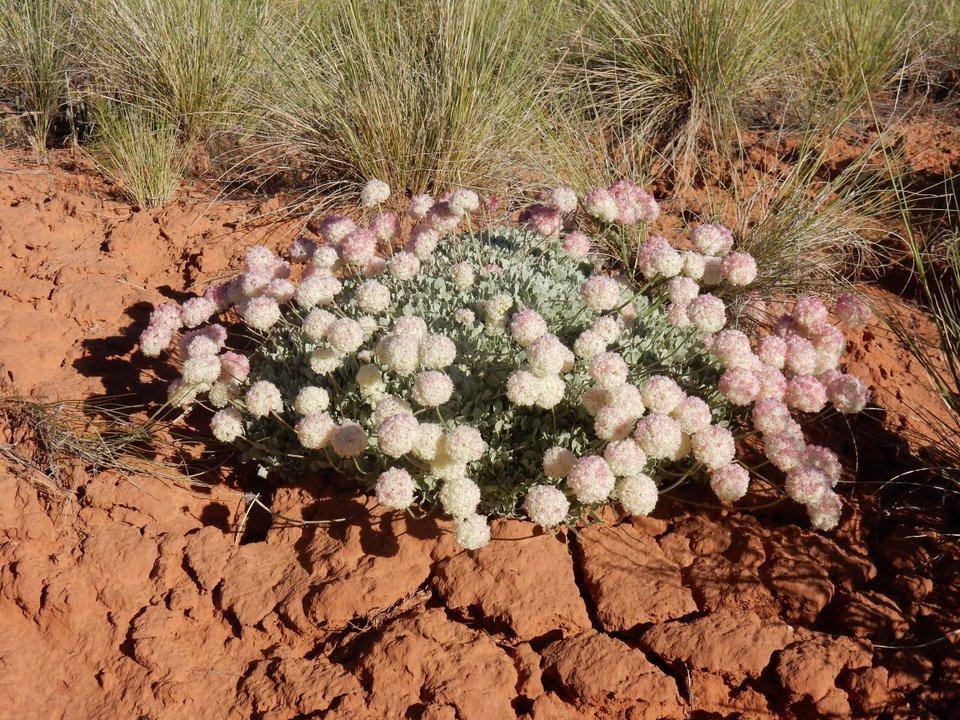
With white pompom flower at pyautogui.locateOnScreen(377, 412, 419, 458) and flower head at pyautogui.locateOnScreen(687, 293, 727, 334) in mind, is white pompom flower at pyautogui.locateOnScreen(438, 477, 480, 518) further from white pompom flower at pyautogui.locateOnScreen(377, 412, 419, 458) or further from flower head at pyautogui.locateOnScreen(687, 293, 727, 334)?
flower head at pyautogui.locateOnScreen(687, 293, 727, 334)

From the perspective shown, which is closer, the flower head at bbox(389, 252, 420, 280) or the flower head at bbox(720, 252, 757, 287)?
the flower head at bbox(720, 252, 757, 287)

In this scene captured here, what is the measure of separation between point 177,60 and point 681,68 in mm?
2880

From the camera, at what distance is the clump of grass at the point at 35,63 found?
536 centimetres

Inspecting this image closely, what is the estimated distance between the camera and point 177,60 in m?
5.04

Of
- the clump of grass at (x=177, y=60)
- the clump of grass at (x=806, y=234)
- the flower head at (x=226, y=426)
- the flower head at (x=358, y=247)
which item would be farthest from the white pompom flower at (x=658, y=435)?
the clump of grass at (x=177, y=60)

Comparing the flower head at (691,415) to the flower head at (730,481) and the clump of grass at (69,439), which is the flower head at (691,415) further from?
the clump of grass at (69,439)

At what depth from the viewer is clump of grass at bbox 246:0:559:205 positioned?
173 inches

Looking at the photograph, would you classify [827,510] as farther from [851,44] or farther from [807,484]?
[851,44]

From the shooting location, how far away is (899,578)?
8.56 feet

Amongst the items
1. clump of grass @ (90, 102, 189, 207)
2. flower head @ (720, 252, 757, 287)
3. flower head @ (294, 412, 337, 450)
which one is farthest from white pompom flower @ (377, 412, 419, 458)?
clump of grass @ (90, 102, 189, 207)

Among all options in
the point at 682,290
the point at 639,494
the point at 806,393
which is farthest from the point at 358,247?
the point at 806,393

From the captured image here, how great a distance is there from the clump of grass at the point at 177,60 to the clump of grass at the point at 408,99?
1.08 feet

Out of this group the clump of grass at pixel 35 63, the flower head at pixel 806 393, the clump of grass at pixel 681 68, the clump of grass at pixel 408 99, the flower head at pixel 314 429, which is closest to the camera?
the flower head at pixel 314 429

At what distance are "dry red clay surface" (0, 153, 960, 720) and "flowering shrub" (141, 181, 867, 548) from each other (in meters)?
0.20
